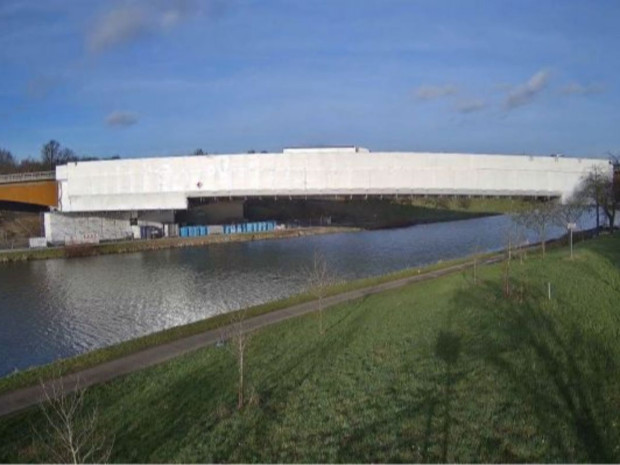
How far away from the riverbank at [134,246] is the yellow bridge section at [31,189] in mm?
7678

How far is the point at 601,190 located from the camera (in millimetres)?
46594

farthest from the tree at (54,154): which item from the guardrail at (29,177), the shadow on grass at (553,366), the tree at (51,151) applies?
the shadow on grass at (553,366)

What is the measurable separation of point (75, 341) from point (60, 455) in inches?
530

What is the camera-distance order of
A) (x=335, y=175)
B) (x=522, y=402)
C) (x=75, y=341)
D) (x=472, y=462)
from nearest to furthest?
(x=472, y=462), (x=522, y=402), (x=75, y=341), (x=335, y=175)

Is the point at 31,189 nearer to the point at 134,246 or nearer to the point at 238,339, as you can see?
the point at 134,246

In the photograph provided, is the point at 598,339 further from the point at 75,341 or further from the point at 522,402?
the point at 75,341

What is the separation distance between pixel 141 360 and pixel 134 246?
4339 cm

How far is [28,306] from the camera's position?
29203 mm

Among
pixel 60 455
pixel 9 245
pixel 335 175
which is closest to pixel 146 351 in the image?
pixel 60 455

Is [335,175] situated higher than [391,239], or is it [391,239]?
[335,175]

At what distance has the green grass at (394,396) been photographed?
850 cm

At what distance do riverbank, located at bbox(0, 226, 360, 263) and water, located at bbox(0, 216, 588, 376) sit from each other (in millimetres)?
2516

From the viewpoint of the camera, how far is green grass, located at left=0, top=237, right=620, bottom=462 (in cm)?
850

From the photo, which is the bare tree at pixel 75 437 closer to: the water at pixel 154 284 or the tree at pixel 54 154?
the water at pixel 154 284
